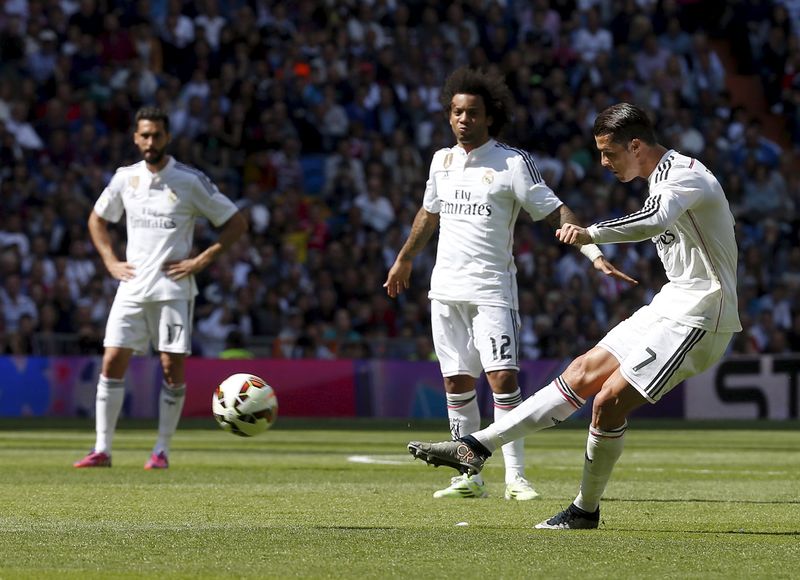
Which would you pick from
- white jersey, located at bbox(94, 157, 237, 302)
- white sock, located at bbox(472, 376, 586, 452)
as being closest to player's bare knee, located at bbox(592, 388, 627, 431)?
white sock, located at bbox(472, 376, 586, 452)

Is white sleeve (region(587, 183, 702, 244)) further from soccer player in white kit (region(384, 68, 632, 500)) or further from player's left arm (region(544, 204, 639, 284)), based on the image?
soccer player in white kit (region(384, 68, 632, 500))

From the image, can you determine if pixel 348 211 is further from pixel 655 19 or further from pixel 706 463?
pixel 706 463

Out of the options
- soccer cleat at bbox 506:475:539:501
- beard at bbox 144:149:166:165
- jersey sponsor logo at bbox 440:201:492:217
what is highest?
beard at bbox 144:149:166:165

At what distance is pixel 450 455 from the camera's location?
7.18m

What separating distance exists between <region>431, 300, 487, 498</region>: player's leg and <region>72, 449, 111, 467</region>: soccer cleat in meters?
3.16

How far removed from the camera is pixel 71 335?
65.9 feet

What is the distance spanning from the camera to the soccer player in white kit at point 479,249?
30.6ft

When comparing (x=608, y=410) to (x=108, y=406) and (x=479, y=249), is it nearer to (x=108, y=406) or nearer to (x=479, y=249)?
(x=479, y=249)

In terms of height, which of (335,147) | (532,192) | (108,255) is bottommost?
(108,255)

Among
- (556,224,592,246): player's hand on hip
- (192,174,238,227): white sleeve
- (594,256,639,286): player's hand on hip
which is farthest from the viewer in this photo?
(192,174,238,227): white sleeve

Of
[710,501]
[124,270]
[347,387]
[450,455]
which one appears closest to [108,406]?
[124,270]

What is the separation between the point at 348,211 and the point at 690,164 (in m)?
16.6

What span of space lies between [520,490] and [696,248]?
8.16 ft

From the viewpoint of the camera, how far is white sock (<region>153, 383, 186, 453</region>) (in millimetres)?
11625
